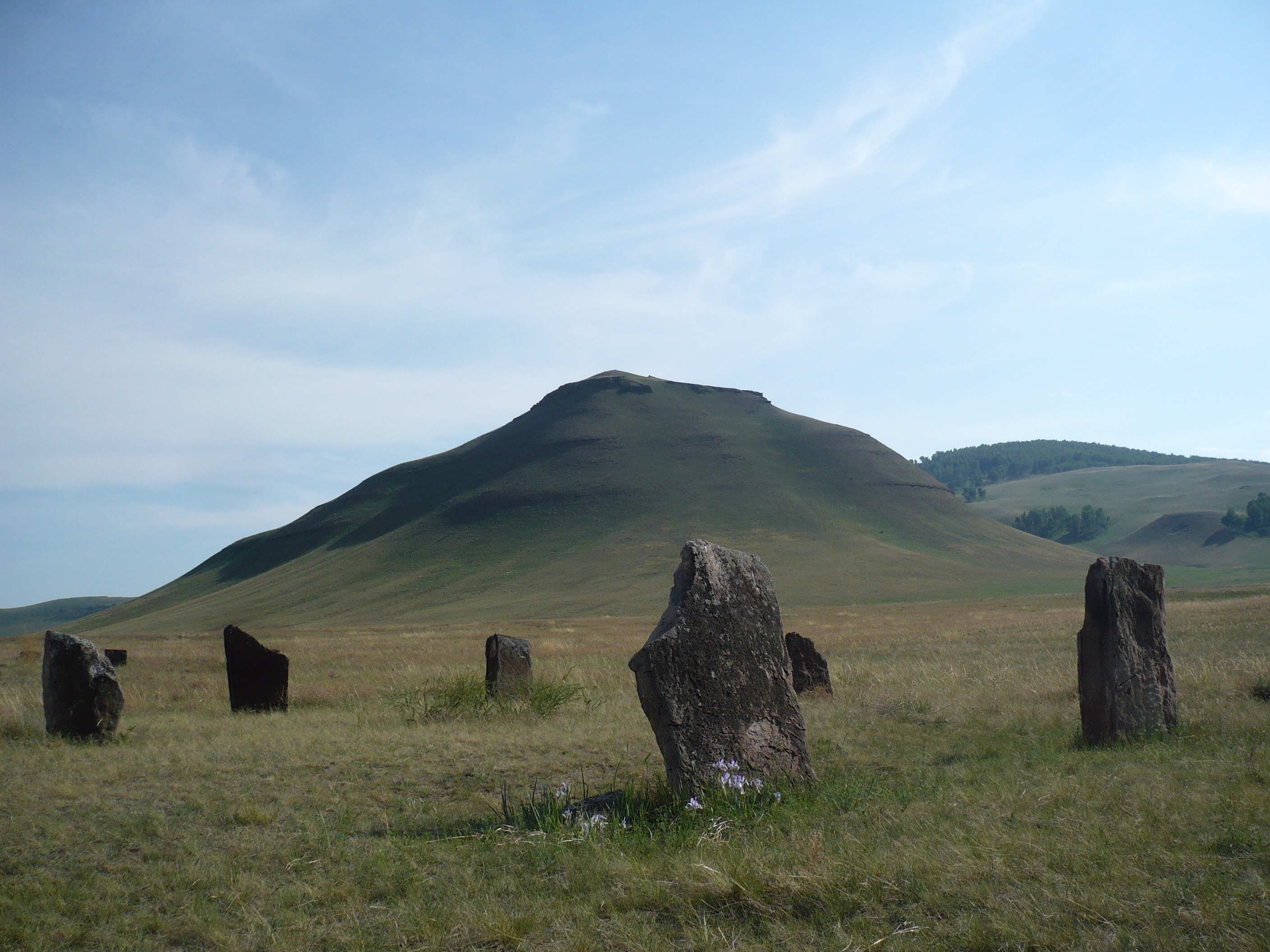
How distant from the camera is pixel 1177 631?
2289cm

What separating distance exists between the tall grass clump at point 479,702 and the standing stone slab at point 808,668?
3.76 m

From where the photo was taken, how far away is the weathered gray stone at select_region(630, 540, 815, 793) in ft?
22.7

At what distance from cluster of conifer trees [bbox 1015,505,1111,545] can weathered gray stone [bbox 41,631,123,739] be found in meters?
185

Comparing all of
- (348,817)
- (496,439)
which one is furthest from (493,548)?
(348,817)

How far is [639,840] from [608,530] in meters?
122

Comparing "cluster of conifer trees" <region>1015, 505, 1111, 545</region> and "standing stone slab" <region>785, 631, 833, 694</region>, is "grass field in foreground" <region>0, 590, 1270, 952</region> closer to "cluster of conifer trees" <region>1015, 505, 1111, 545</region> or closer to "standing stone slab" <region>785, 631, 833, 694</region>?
"standing stone slab" <region>785, 631, 833, 694</region>

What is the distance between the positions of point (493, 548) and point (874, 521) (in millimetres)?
60769

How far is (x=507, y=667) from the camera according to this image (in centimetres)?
1541

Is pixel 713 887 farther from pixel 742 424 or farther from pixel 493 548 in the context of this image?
pixel 742 424

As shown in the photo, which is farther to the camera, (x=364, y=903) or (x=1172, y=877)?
(x=364, y=903)

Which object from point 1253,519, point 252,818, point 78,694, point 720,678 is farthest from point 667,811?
point 1253,519

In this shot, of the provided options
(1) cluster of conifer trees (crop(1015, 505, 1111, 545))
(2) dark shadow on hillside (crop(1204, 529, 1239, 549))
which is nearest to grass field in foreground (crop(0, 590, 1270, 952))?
(2) dark shadow on hillside (crop(1204, 529, 1239, 549))

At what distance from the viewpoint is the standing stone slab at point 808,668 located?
49.2ft

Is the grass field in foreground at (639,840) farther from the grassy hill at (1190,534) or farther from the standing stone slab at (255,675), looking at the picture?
the grassy hill at (1190,534)
